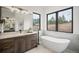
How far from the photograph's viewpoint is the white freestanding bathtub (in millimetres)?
1461

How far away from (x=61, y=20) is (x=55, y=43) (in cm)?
52

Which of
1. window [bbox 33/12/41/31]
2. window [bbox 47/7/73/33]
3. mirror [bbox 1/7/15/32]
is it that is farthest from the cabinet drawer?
window [bbox 47/7/73/33]

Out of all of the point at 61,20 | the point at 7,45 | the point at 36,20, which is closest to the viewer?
the point at 7,45

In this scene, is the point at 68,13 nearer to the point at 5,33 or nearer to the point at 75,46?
the point at 75,46

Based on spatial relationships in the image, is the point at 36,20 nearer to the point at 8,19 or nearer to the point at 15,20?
the point at 15,20

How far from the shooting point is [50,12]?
159cm

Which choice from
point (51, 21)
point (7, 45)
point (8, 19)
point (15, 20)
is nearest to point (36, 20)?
point (51, 21)

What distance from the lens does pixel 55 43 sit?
61.9 inches

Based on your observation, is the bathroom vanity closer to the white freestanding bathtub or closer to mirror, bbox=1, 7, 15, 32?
mirror, bbox=1, 7, 15, 32

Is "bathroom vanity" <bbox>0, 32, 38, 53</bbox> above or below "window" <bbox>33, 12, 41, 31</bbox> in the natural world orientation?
below

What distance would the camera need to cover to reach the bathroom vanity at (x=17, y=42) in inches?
53.3

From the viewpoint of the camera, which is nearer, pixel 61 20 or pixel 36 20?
pixel 61 20

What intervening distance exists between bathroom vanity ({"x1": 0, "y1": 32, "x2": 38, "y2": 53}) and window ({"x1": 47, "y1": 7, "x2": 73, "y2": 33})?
17.2 inches
